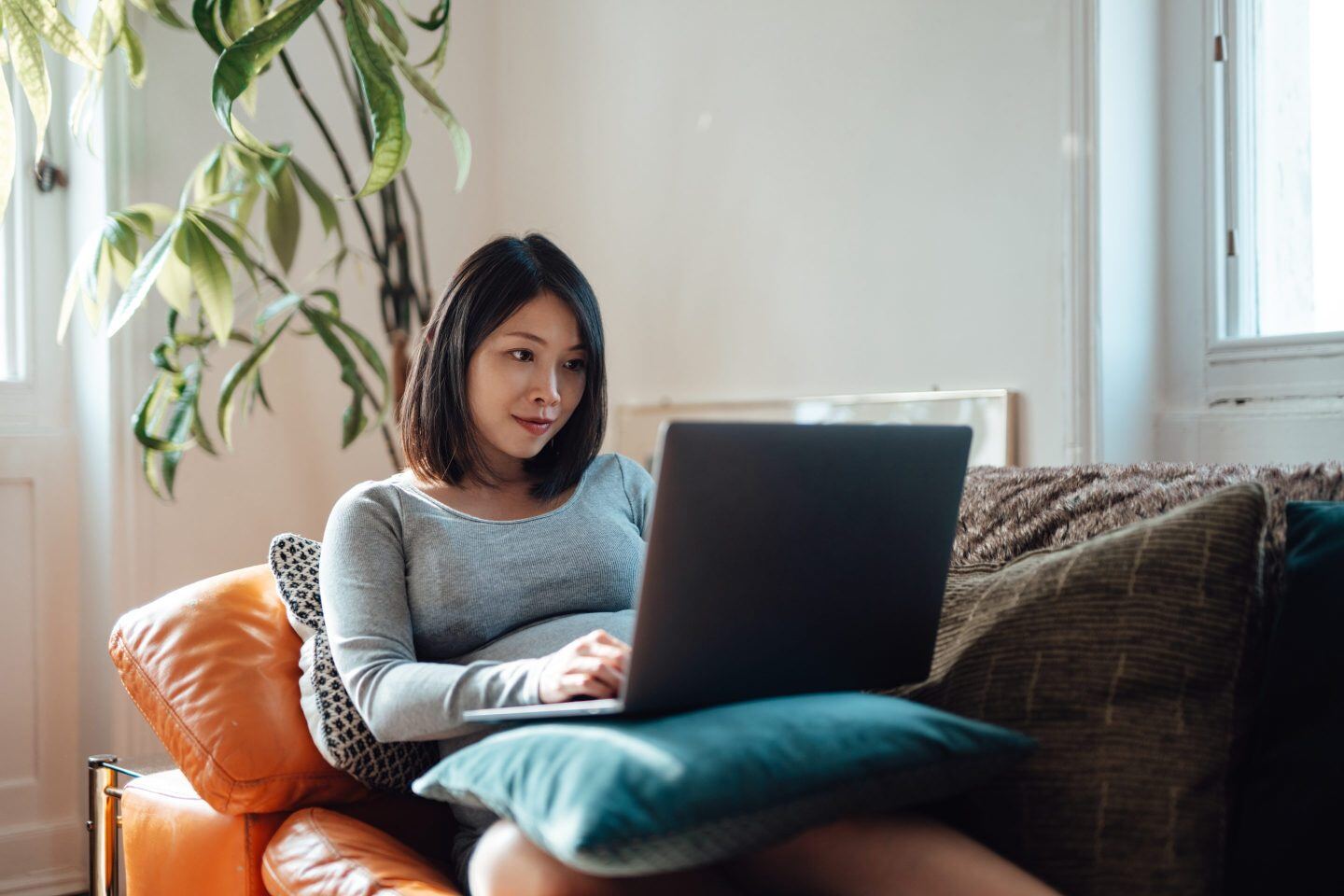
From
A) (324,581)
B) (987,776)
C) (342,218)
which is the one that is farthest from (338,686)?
(342,218)

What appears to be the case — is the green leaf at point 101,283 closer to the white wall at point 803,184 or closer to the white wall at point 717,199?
the white wall at point 717,199

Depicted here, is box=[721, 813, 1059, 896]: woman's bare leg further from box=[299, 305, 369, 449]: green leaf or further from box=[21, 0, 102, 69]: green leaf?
box=[299, 305, 369, 449]: green leaf

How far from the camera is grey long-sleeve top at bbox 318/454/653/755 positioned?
3.98 ft

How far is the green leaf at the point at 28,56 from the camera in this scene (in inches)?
64.9

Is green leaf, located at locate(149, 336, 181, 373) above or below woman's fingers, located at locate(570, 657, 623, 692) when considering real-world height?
above

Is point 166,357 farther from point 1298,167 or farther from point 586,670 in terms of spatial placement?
point 1298,167

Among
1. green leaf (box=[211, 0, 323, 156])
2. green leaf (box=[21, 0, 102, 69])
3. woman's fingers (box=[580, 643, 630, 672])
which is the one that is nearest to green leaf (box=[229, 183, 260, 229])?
green leaf (box=[211, 0, 323, 156])

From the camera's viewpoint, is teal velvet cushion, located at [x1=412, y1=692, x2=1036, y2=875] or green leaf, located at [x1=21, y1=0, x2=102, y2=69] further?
green leaf, located at [x1=21, y1=0, x2=102, y2=69]

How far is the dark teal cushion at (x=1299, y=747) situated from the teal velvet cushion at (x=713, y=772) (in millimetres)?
195

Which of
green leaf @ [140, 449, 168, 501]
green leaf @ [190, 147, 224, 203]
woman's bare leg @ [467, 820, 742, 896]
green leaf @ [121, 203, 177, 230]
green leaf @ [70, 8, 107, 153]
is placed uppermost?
green leaf @ [70, 8, 107, 153]

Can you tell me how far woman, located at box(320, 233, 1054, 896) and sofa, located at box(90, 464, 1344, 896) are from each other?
0.46 ft

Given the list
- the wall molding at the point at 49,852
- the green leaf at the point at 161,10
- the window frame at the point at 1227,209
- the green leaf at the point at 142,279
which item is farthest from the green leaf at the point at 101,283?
the window frame at the point at 1227,209

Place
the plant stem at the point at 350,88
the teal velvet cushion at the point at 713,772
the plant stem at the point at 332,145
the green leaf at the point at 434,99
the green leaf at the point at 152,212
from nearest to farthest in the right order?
the teal velvet cushion at the point at 713,772
the green leaf at the point at 434,99
the green leaf at the point at 152,212
the plant stem at the point at 332,145
the plant stem at the point at 350,88

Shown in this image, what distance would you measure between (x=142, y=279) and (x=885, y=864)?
1566 millimetres
